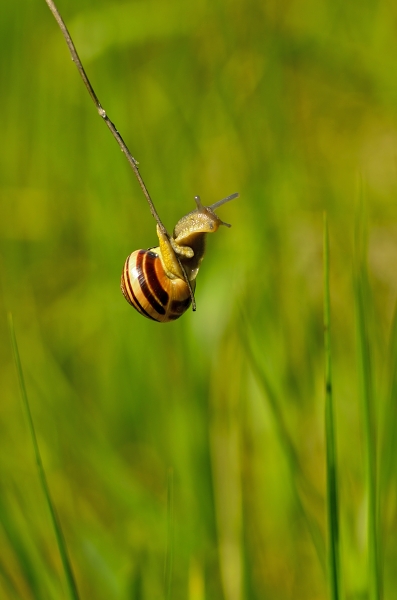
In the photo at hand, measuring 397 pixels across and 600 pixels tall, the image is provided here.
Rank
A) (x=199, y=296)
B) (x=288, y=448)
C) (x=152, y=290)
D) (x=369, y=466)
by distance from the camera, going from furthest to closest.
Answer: (x=199, y=296)
(x=152, y=290)
(x=288, y=448)
(x=369, y=466)

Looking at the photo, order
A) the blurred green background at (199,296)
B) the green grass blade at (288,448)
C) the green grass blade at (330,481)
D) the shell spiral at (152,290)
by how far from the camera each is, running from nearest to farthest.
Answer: the green grass blade at (330,481) → the green grass blade at (288,448) → the shell spiral at (152,290) → the blurred green background at (199,296)

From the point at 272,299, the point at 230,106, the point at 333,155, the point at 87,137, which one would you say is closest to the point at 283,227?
the point at 272,299

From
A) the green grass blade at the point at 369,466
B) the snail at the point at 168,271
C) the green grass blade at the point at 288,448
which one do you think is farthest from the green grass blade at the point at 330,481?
the snail at the point at 168,271

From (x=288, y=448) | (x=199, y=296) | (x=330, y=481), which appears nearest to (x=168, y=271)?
(x=288, y=448)

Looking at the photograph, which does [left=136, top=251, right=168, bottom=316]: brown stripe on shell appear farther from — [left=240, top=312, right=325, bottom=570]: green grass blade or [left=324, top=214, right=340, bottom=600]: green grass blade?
[left=324, top=214, right=340, bottom=600]: green grass blade

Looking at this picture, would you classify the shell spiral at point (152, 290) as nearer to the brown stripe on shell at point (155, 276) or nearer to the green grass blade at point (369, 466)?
the brown stripe on shell at point (155, 276)

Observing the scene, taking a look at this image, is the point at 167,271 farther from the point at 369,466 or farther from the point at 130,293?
the point at 369,466
